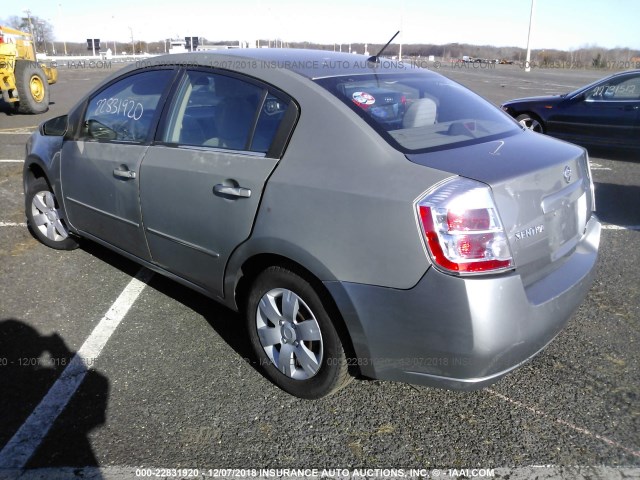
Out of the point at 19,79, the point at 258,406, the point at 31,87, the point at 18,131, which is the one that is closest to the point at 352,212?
the point at 258,406

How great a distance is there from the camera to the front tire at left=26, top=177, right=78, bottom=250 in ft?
15.3

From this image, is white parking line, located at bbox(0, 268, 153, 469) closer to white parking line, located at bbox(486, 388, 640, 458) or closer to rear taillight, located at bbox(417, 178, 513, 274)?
rear taillight, located at bbox(417, 178, 513, 274)

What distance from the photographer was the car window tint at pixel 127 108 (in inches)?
140

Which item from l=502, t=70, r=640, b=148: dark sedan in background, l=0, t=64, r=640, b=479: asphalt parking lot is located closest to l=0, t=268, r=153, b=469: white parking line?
l=0, t=64, r=640, b=479: asphalt parking lot

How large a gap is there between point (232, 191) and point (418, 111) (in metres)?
1.06

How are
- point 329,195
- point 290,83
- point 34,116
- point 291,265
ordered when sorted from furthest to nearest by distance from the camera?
1. point 34,116
2. point 290,83
3. point 291,265
4. point 329,195

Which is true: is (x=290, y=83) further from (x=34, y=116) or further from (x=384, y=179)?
(x=34, y=116)

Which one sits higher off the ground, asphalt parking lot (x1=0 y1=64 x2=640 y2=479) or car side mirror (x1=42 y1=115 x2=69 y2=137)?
car side mirror (x1=42 y1=115 x2=69 y2=137)

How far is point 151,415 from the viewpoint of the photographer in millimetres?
2719

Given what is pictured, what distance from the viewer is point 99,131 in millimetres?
3971

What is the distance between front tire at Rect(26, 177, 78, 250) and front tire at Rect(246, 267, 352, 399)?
8.30 feet

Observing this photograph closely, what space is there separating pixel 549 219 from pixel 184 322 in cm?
232

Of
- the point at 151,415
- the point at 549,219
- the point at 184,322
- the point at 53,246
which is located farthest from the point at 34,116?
the point at 549,219

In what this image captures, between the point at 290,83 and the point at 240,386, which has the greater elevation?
the point at 290,83
